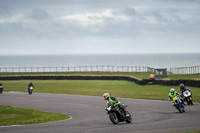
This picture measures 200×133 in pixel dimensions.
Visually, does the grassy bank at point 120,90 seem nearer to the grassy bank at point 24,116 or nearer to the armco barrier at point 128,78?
the armco barrier at point 128,78

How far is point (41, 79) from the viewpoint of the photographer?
7619cm

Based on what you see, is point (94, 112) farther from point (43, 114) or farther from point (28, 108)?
point (28, 108)

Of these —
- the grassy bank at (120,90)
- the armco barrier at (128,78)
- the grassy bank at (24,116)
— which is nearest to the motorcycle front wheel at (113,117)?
the grassy bank at (24,116)

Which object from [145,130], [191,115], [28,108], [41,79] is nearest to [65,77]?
[41,79]

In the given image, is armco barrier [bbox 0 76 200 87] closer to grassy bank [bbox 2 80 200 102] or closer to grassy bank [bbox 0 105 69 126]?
grassy bank [bbox 2 80 200 102]

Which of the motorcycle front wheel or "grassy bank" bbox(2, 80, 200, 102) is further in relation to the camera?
"grassy bank" bbox(2, 80, 200, 102)

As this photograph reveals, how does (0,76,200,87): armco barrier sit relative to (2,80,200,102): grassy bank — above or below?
above

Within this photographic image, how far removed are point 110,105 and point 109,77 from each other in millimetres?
49419

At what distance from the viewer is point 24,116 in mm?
25125

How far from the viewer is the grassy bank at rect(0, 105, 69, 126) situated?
2230cm

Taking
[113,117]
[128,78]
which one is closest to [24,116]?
[113,117]

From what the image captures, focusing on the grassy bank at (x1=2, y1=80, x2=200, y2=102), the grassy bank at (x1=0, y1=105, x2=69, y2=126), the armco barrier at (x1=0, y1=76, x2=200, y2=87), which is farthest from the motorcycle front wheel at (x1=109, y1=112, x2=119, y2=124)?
the armco barrier at (x1=0, y1=76, x2=200, y2=87)

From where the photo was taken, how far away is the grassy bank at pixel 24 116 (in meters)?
22.3

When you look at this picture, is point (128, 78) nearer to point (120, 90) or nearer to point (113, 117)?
point (120, 90)
